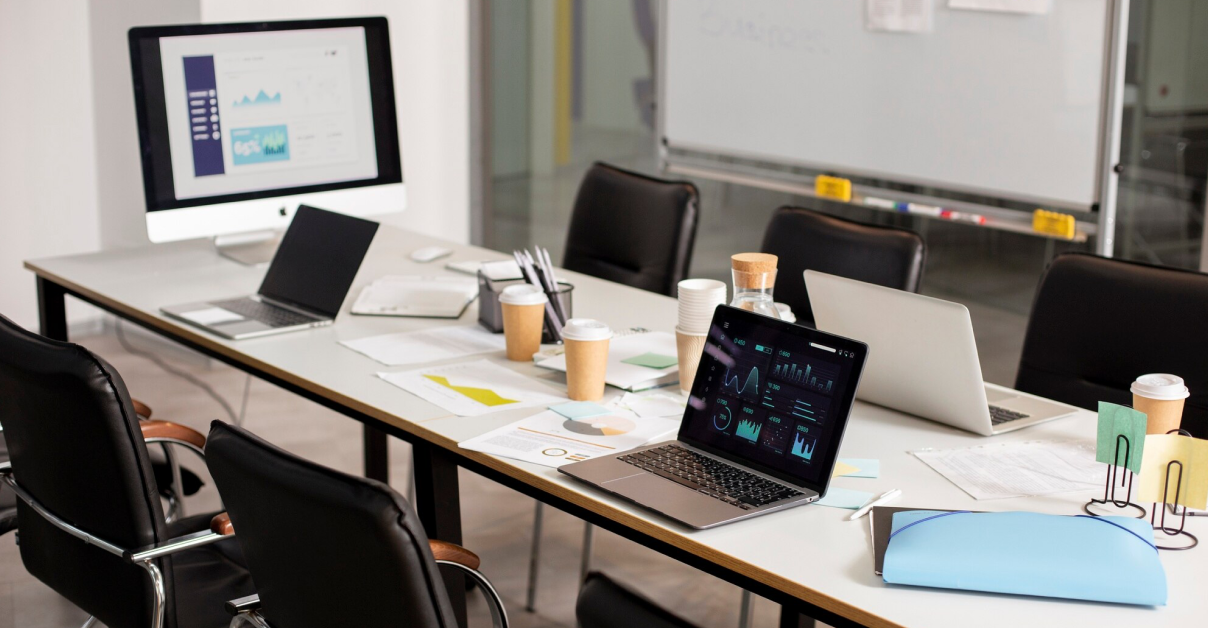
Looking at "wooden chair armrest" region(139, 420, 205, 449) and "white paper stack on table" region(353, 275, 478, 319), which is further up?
"white paper stack on table" region(353, 275, 478, 319)

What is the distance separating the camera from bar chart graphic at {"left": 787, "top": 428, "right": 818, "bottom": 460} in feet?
5.78

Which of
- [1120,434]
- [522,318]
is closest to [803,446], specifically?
[1120,434]

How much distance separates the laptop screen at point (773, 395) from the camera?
175cm

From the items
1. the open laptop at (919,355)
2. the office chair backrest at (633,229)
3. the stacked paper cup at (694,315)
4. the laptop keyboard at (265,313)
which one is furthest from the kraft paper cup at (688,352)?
the office chair backrest at (633,229)

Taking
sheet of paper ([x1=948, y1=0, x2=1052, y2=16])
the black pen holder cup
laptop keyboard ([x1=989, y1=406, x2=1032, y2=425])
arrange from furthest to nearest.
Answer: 1. sheet of paper ([x1=948, y1=0, x2=1052, y2=16])
2. the black pen holder cup
3. laptop keyboard ([x1=989, y1=406, x2=1032, y2=425])

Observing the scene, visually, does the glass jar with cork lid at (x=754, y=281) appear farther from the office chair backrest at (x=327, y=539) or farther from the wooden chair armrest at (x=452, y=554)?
the office chair backrest at (x=327, y=539)

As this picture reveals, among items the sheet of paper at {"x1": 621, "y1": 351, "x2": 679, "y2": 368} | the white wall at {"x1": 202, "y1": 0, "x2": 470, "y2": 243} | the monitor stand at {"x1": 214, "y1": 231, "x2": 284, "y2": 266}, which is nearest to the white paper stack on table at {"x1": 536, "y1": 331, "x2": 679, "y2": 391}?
the sheet of paper at {"x1": 621, "y1": 351, "x2": 679, "y2": 368}

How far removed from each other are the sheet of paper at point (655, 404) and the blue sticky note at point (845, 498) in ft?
1.19

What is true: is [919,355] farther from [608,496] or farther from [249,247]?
[249,247]

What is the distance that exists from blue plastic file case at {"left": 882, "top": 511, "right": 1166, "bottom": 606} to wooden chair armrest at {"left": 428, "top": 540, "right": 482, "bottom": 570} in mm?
607

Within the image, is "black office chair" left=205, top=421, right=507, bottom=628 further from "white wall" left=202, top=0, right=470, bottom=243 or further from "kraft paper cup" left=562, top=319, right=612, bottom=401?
"white wall" left=202, top=0, right=470, bottom=243

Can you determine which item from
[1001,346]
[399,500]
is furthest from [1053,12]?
[399,500]

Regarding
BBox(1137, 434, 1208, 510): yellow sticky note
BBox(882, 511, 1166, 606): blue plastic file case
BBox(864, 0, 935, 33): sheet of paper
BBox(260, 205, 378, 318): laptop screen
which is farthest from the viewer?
BBox(864, 0, 935, 33): sheet of paper

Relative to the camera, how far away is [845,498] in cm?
174
